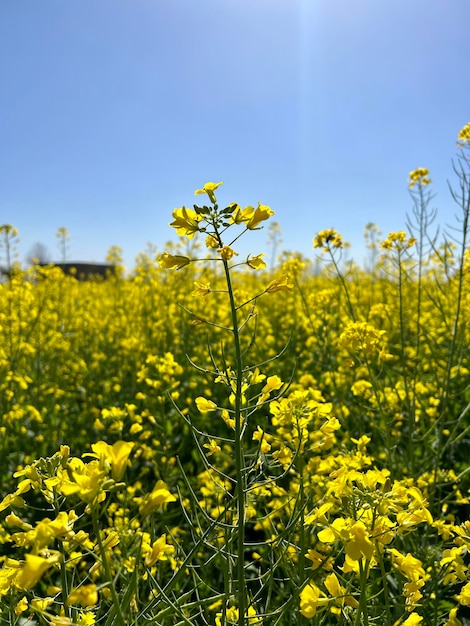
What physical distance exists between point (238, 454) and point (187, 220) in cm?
53

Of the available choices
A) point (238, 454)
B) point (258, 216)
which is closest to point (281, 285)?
point (258, 216)

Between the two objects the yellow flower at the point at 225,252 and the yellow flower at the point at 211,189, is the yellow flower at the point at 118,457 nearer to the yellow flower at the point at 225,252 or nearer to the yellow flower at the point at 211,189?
the yellow flower at the point at 225,252

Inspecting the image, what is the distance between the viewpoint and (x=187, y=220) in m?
1.08

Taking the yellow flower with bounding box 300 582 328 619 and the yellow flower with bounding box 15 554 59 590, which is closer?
the yellow flower with bounding box 15 554 59 590

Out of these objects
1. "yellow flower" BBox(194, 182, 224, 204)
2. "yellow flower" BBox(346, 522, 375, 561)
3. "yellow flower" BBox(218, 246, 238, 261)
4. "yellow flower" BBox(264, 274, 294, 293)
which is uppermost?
"yellow flower" BBox(194, 182, 224, 204)

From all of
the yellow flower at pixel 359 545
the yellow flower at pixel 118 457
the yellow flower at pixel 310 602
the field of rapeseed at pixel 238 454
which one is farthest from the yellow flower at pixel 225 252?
the yellow flower at pixel 310 602

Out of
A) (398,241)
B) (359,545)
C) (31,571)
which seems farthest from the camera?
(398,241)

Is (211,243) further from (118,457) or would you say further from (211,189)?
(118,457)

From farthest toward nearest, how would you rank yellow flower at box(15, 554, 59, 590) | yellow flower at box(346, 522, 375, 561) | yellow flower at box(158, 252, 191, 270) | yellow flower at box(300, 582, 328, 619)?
yellow flower at box(158, 252, 191, 270) → yellow flower at box(300, 582, 328, 619) → yellow flower at box(346, 522, 375, 561) → yellow flower at box(15, 554, 59, 590)

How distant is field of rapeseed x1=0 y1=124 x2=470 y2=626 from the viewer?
0.92 m

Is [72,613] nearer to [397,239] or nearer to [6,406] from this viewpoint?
[397,239]

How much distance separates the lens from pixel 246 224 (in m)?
1.13

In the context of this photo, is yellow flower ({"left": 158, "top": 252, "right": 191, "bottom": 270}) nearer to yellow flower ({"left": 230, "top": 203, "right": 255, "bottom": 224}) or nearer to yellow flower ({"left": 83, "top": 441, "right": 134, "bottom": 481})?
yellow flower ({"left": 230, "top": 203, "right": 255, "bottom": 224})

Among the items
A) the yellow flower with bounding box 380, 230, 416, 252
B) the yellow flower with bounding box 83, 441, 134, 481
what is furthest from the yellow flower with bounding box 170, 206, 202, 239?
the yellow flower with bounding box 380, 230, 416, 252
